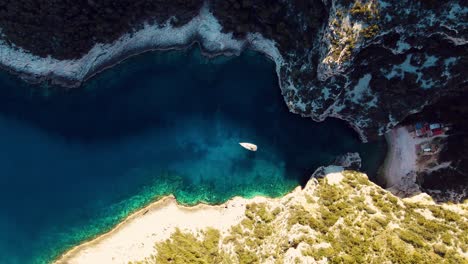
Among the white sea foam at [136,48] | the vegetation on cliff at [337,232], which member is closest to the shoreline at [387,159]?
the vegetation on cliff at [337,232]

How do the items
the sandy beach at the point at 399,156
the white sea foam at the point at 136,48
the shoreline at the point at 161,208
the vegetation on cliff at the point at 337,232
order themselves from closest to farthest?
the vegetation on cliff at the point at 337,232 → the white sea foam at the point at 136,48 → the shoreline at the point at 161,208 → the sandy beach at the point at 399,156

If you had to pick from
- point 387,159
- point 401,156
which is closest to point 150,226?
point 387,159

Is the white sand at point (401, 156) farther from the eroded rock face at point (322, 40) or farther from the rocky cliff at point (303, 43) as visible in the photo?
the eroded rock face at point (322, 40)

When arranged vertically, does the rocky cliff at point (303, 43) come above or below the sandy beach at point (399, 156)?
above

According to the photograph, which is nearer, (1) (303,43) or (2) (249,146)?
(1) (303,43)

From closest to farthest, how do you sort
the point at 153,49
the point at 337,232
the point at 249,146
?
the point at 337,232 < the point at 249,146 < the point at 153,49

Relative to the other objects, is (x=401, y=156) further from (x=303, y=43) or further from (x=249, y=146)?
(x=249, y=146)
